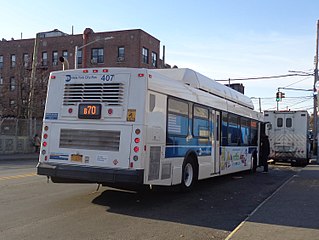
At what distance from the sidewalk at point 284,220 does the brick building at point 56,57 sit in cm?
2778

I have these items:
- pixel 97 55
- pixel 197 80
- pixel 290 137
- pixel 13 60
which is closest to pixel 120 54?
pixel 97 55

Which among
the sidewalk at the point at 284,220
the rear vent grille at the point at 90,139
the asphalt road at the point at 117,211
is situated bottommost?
the asphalt road at the point at 117,211

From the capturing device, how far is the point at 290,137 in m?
24.8

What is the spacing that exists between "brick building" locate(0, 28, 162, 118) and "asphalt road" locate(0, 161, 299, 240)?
25537mm

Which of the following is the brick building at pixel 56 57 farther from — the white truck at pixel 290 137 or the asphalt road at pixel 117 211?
the asphalt road at pixel 117 211

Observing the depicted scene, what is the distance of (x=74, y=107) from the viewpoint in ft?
30.1

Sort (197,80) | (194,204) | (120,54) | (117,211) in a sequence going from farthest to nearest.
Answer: (120,54), (197,80), (194,204), (117,211)

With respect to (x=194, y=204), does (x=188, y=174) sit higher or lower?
higher

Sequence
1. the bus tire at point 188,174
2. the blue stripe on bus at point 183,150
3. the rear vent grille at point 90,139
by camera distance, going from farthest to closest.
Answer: the bus tire at point 188,174, the blue stripe on bus at point 183,150, the rear vent grille at point 90,139

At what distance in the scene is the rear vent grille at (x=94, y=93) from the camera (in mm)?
8805

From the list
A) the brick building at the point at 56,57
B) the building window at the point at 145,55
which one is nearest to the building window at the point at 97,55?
the brick building at the point at 56,57

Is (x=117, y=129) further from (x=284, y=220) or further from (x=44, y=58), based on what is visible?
(x=44, y=58)

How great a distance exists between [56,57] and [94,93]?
1539 inches

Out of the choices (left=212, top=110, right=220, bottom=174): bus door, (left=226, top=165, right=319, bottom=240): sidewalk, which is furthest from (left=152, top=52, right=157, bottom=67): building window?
(left=226, top=165, right=319, bottom=240): sidewalk
